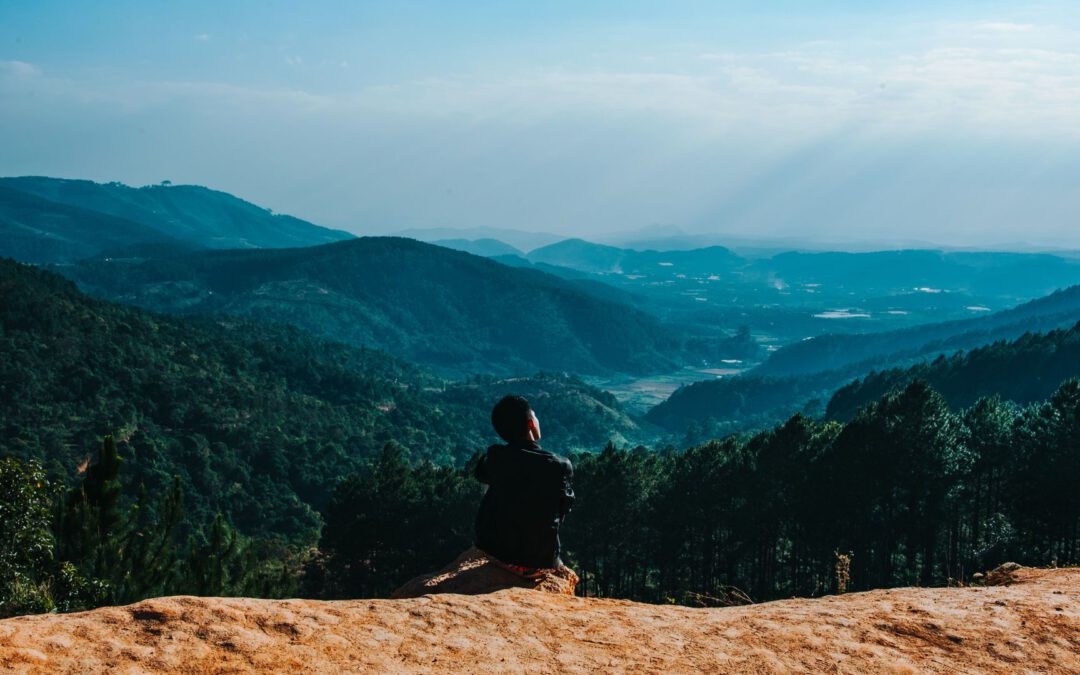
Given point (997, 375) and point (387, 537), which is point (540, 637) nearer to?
point (387, 537)

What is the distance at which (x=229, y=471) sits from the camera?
83562 millimetres

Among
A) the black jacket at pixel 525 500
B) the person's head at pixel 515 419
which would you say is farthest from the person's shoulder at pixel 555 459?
the person's head at pixel 515 419

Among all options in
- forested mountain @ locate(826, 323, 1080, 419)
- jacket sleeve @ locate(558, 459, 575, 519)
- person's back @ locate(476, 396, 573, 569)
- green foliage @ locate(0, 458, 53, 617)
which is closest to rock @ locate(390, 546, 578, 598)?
person's back @ locate(476, 396, 573, 569)

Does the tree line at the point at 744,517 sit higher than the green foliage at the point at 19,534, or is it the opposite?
the green foliage at the point at 19,534

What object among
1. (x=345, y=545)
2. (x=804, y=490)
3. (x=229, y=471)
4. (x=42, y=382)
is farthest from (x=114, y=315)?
(x=804, y=490)

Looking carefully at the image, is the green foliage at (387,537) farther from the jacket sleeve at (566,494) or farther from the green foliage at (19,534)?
the jacket sleeve at (566,494)

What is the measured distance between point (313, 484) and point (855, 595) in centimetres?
8640

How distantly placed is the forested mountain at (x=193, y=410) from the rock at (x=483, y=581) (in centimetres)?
6611

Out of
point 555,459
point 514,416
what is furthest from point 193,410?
point 555,459

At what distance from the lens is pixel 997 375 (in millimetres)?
102375

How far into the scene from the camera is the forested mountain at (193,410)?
252 feet

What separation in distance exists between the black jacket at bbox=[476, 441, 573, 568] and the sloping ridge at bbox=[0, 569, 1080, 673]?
637 millimetres

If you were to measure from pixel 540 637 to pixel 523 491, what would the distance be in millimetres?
1986

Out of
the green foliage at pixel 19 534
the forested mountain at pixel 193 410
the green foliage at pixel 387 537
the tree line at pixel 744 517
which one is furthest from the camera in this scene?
the forested mountain at pixel 193 410
